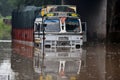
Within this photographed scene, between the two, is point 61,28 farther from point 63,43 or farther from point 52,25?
point 63,43

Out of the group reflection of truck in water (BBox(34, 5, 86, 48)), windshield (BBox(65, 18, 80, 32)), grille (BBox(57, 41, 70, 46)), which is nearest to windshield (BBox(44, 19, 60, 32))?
reflection of truck in water (BBox(34, 5, 86, 48))

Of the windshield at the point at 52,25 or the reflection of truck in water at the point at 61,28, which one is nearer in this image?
the reflection of truck in water at the point at 61,28

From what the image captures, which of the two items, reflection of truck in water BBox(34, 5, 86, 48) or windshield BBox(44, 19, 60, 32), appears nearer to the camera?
reflection of truck in water BBox(34, 5, 86, 48)

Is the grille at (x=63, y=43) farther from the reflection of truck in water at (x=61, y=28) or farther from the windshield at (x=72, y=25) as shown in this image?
the windshield at (x=72, y=25)

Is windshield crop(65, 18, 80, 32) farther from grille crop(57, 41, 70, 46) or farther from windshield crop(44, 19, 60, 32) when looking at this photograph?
grille crop(57, 41, 70, 46)

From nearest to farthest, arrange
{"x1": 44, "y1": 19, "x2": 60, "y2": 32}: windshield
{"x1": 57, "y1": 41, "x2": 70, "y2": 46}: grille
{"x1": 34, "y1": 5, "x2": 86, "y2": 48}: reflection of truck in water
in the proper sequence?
1. {"x1": 34, "y1": 5, "x2": 86, "y2": 48}: reflection of truck in water
2. {"x1": 57, "y1": 41, "x2": 70, "y2": 46}: grille
3. {"x1": 44, "y1": 19, "x2": 60, "y2": 32}: windshield

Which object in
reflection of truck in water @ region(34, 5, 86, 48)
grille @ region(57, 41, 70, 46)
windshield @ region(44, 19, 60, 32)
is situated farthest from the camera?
windshield @ region(44, 19, 60, 32)

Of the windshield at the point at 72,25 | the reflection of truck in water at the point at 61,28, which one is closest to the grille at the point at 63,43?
the reflection of truck in water at the point at 61,28

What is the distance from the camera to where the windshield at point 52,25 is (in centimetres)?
3139

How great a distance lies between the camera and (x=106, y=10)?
1734 inches

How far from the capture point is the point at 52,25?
31.5 metres

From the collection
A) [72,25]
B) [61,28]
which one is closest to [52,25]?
[61,28]

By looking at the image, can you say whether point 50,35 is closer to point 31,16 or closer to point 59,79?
point 31,16

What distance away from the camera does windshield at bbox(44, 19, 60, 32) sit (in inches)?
1236
